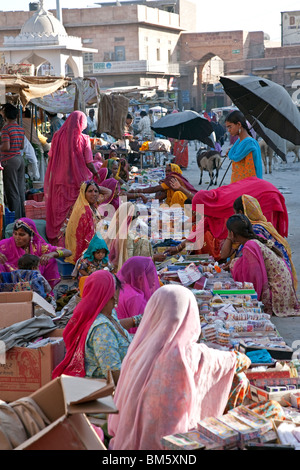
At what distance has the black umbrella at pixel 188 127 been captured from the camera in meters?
13.0

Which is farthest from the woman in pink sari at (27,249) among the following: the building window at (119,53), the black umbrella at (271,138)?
the building window at (119,53)

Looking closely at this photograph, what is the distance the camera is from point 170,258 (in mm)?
6273

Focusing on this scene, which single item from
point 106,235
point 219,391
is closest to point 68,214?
point 106,235

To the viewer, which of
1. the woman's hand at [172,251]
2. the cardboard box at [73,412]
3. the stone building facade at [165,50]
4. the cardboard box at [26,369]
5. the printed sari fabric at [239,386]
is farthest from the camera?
the stone building facade at [165,50]

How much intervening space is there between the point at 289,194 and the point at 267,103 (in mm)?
5485

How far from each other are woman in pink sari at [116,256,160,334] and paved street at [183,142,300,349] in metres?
1.00

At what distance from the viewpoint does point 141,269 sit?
445 centimetres

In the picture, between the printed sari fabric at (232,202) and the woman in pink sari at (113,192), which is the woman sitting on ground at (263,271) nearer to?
the printed sari fabric at (232,202)

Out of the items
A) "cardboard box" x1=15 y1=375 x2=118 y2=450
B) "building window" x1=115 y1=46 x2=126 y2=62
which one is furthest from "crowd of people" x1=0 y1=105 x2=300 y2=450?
"building window" x1=115 y1=46 x2=126 y2=62

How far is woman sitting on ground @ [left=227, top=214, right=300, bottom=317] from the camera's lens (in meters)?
5.38

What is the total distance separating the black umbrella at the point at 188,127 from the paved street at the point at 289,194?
4.41 feet

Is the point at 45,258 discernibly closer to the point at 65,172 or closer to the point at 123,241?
the point at 123,241

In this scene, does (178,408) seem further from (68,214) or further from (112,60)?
(112,60)
